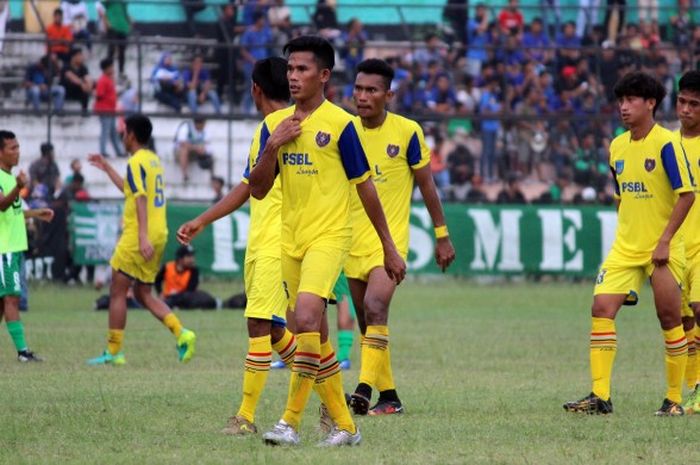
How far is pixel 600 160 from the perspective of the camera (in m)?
28.1

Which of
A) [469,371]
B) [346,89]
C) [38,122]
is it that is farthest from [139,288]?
[346,89]

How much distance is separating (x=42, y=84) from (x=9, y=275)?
42.2 ft

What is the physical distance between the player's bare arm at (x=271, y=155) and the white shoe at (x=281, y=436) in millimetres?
1382

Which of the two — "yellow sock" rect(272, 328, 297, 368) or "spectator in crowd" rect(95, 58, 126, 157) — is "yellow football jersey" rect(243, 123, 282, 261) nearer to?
"yellow sock" rect(272, 328, 297, 368)

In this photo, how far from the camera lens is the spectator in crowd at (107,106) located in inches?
1059

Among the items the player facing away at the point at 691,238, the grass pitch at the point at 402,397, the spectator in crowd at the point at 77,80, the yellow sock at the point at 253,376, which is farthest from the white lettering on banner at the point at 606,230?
the yellow sock at the point at 253,376

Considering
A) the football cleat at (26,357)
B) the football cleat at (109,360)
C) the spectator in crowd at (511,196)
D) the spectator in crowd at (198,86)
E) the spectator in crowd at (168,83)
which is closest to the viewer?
the football cleat at (109,360)

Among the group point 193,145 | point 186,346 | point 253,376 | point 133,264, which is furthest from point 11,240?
point 193,145

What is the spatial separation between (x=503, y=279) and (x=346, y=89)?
5.08 meters

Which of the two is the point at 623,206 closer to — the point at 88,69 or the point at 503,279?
the point at 503,279

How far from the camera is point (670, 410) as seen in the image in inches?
407

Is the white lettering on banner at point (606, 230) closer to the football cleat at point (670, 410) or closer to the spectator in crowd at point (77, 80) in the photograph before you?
the spectator in crowd at point (77, 80)

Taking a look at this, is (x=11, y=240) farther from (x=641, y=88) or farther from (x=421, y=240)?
(x=421, y=240)

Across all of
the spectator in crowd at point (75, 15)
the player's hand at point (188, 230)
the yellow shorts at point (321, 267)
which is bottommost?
the yellow shorts at point (321, 267)
